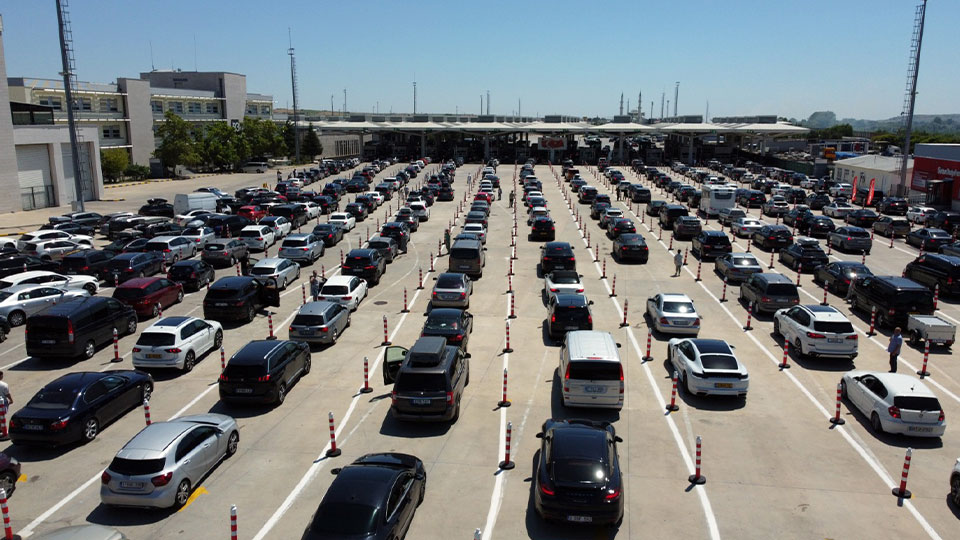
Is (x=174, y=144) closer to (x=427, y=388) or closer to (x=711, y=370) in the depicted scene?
(x=427, y=388)

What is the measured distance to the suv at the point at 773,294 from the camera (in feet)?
77.4

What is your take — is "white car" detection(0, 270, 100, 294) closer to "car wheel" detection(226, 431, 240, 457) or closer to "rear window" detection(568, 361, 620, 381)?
"car wheel" detection(226, 431, 240, 457)

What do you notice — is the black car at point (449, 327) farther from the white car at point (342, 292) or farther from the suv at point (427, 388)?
the white car at point (342, 292)

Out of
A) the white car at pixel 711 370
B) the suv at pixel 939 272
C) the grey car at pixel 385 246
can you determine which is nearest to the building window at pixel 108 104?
the grey car at pixel 385 246

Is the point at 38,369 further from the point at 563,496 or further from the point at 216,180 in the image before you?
the point at 216,180

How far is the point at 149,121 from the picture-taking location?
264 ft

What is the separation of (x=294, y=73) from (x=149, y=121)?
1033 inches

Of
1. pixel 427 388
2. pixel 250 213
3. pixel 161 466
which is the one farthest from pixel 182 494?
pixel 250 213

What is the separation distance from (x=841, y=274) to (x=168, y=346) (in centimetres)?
2488

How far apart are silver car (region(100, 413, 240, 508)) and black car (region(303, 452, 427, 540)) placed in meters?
3.13

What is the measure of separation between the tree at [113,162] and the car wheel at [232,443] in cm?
6692

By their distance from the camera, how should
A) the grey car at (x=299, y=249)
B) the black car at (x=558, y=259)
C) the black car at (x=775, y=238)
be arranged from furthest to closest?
1. the black car at (x=775, y=238)
2. the grey car at (x=299, y=249)
3. the black car at (x=558, y=259)

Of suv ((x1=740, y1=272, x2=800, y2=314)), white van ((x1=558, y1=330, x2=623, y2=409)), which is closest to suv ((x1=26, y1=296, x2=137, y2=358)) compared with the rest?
white van ((x1=558, y1=330, x2=623, y2=409))

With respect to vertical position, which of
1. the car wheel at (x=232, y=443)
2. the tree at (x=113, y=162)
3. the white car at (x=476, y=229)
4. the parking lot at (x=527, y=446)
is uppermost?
the tree at (x=113, y=162)
